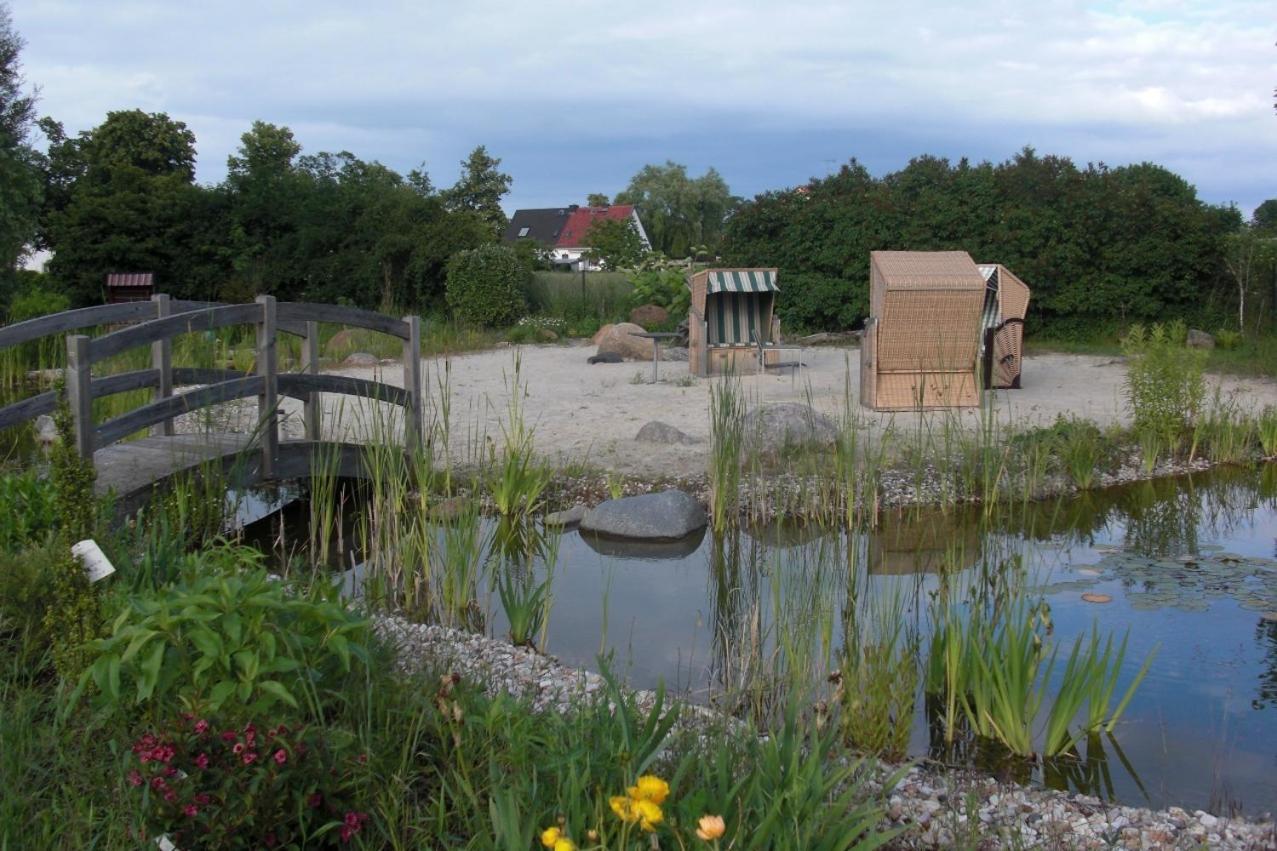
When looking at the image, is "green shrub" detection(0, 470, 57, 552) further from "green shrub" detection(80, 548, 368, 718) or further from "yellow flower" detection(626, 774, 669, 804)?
"yellow flower" detection(626, 774, 669, 804)

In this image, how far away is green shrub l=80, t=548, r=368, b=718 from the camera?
8.12ft

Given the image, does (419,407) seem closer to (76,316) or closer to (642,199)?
(76,316)

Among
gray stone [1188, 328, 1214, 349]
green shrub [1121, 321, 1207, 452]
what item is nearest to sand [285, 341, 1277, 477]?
green shrub [1121, 321, 1207, 452]

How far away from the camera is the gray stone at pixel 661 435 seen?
27.3 feet

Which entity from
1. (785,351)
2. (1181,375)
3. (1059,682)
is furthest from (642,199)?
(1059,682)

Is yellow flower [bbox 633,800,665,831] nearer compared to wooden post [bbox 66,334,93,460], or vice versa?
yellow flower [bbox 633,800,665,831]

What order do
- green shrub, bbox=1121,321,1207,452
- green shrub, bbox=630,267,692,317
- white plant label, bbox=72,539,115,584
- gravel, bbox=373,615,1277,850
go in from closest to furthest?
gravel, bbox=373,615,1277,850, white plant label, bbox=72,539,115,584, green shrub, bbox=1121,321,1207,452, green shrub, bbox=630,267,692,317

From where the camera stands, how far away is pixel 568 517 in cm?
654

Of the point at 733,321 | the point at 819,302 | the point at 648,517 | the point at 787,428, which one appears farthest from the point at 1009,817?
the point at 819,302

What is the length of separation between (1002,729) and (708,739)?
3.99 feet

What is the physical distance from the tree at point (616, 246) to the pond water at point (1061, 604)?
17.5 m

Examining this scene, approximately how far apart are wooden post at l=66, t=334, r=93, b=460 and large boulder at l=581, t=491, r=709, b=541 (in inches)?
103

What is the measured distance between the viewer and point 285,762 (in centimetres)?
232

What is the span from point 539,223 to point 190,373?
5688 cm
